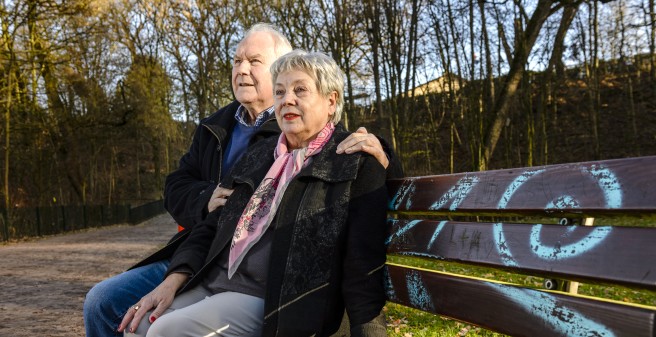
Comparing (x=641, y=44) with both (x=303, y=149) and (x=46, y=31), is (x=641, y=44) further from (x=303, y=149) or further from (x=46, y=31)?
(x=303, y=149)

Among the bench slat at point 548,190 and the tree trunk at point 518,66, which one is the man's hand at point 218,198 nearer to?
the bench slat at point 548,190

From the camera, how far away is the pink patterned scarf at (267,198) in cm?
248

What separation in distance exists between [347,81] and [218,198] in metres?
14.0

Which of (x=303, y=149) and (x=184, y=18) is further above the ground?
(x=184, y=18)

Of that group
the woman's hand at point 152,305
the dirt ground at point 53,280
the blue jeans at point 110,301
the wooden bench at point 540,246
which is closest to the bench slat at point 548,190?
the wooden bench at point 540,246

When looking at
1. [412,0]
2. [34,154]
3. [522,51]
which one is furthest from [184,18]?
[522,51]

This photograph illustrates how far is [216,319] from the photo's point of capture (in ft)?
7.40

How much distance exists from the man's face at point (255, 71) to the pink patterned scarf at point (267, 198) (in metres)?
0.93

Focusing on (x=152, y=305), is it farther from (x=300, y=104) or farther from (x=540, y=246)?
(x=540, y=246)

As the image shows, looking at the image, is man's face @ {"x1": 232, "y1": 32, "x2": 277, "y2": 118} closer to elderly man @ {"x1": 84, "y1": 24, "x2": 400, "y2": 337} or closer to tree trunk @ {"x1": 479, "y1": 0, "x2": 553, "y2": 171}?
elderly man @ {"x1": 84, "y1": 24, "x2": 400, "y2": 337}

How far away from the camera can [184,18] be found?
2255cm

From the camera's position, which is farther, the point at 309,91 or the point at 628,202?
the point at 309,91

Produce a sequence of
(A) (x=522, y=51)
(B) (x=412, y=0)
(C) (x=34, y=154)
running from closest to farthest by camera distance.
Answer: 1. (A) (x=522, y=51)
2. (B) (x=412, y=0)
3. (C) (x=34, y=154)

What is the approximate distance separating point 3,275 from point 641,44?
27.0 m
